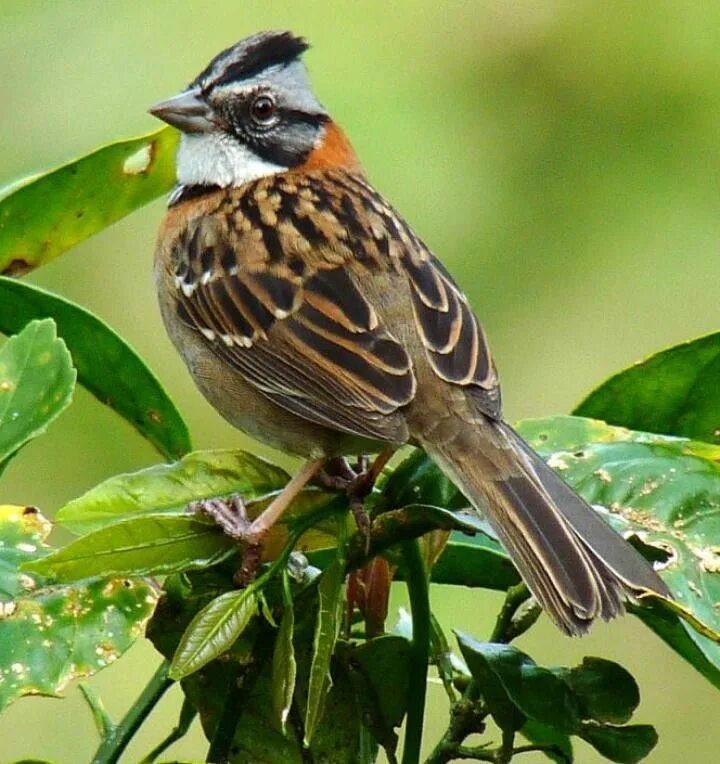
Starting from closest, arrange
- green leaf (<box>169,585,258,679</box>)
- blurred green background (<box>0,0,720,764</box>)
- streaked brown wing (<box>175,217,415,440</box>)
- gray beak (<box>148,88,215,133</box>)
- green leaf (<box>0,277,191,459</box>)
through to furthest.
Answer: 1. green leaf (<box>169,585,258,679</box>)
2. green leaf (<box>0,277,191,459</box>)
3. streaked brown wing (<box>175,217,415,440</box>)
4. gray beak (<box>148,88,215,133</box>)
5. blurred green background (<box>0,0,720,764</box>)

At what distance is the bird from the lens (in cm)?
242

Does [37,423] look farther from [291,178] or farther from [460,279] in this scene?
[460,279]

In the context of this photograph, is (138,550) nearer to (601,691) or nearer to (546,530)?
(601,691)

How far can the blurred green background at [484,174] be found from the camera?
15.6 feet

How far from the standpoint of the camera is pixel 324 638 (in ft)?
6.28

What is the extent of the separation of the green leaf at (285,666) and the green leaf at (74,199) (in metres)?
0.78

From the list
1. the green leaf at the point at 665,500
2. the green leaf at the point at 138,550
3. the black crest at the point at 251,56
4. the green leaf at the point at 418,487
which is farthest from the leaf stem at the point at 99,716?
the black crest at the point at 251,56

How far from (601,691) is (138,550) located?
1.78 ft

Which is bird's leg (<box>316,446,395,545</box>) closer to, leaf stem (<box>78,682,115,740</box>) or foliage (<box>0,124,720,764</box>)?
foliage (<box>0,124,720,764</box>)

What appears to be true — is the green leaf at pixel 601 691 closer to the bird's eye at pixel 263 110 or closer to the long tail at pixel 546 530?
the long tail at pixel 546 530

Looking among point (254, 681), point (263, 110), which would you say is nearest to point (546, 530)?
point (254, 681)

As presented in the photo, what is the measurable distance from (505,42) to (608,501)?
408 centimetres

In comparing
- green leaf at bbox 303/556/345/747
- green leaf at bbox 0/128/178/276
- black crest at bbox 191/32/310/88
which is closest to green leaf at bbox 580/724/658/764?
green leaf at bbox 303/556/345/747

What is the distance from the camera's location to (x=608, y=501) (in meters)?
2.17
